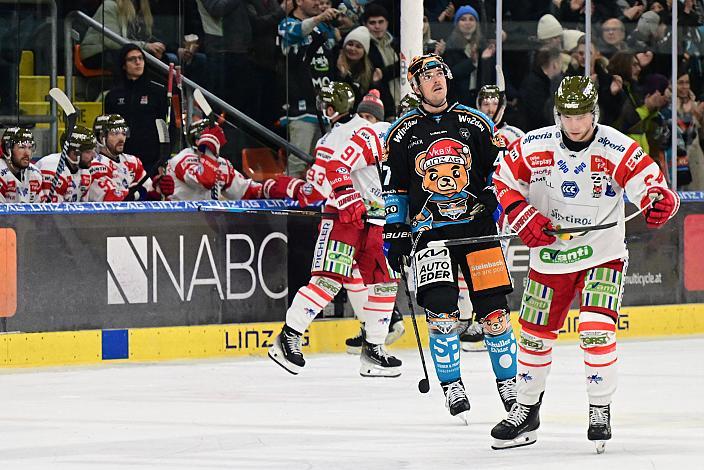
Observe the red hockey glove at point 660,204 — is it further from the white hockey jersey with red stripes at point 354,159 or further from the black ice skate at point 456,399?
the white hockey jersey with red stripes at point 354,159

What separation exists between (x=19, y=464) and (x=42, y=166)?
13.3 ft

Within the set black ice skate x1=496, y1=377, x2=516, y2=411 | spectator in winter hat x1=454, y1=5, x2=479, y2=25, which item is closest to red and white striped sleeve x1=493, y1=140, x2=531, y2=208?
black ice skate x1=496, y1=377, x2=516, y2=411

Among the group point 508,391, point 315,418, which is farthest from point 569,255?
point 315,418

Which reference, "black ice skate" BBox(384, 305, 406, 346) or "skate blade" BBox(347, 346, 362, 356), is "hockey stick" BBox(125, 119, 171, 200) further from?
"black ice skate" BBox(384, 305, 406, 346)

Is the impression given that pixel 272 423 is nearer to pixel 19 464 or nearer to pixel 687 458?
pixel 19 464

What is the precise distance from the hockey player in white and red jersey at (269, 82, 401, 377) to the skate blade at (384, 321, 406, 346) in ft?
2.40

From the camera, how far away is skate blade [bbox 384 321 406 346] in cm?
1018

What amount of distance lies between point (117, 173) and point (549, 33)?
3.97 meters

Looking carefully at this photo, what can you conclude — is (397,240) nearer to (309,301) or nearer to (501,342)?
(501,342)

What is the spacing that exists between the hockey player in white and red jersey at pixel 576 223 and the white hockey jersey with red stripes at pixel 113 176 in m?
3.92

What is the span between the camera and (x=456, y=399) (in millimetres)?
7188

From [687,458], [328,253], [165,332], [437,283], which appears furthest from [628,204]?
[687,458]

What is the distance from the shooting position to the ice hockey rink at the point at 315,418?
6.38 meters

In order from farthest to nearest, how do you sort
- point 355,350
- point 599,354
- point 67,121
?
point 67,121 < point 355,350 < point 599,354
